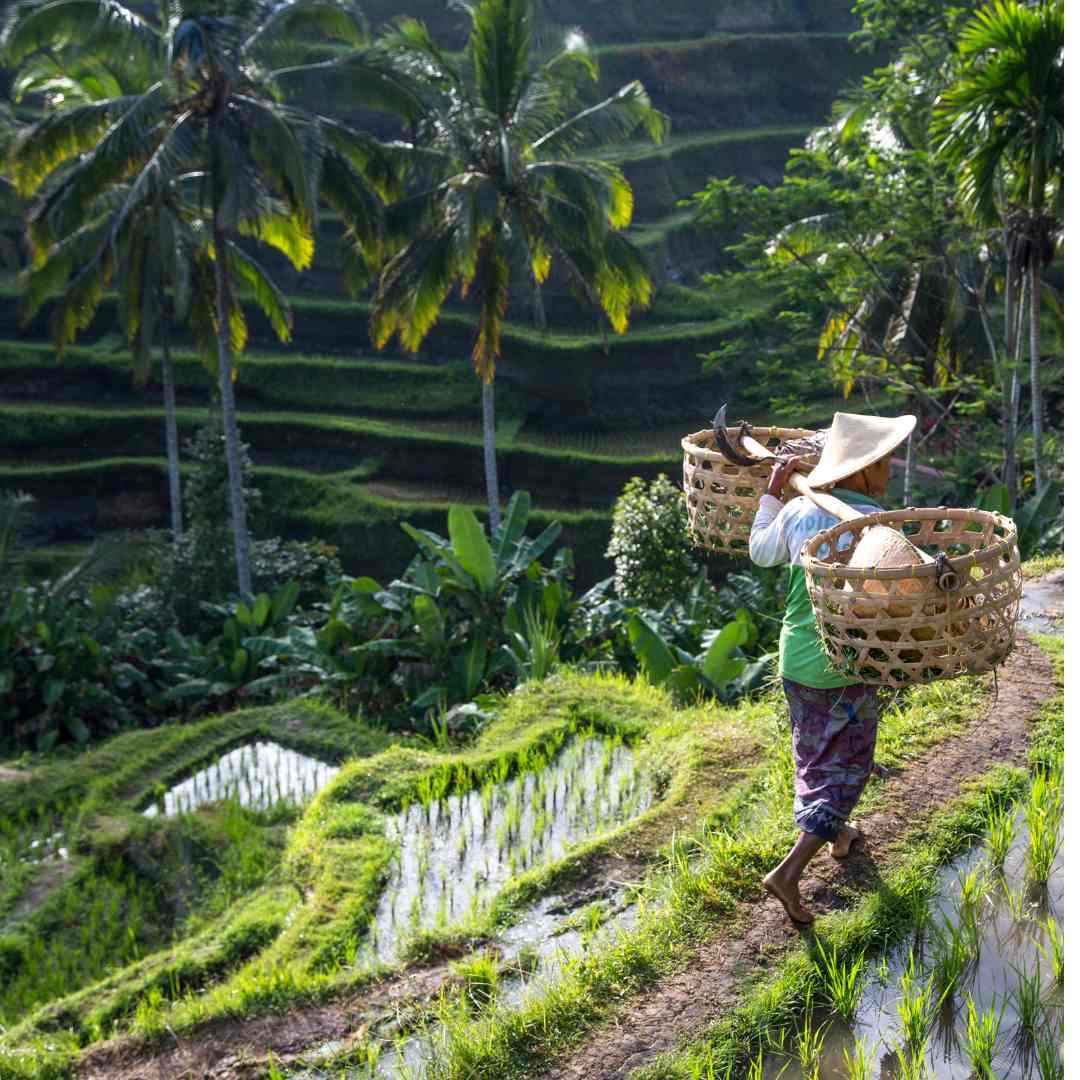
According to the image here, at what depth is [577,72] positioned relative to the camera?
16.2 meters

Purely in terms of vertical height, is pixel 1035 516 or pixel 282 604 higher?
pixel 1035 516

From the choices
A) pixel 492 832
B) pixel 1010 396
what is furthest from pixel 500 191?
Answer: pixel 492 832

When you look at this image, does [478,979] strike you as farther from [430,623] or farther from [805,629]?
[430,623]

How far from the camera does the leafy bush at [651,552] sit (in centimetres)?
1053

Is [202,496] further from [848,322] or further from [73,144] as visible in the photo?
[848,322]

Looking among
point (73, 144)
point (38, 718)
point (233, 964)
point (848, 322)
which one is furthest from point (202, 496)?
point (233, 964)

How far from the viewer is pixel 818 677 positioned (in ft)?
11.1

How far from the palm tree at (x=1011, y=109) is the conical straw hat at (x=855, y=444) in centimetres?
674

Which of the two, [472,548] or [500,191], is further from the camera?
[500,191]

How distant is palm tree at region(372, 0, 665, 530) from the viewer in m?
13.8

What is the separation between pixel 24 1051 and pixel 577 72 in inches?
571

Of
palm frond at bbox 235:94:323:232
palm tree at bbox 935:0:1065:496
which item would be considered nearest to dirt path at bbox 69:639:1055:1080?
palm tree at bbox 935:0:1065:496

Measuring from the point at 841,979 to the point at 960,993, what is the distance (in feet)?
0.98

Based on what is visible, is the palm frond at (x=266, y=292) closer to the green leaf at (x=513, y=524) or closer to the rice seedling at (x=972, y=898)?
the green leaf at (x=513, y=524)
